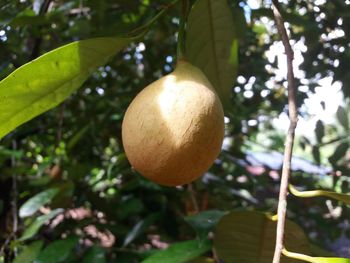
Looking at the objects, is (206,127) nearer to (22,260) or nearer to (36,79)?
(36,79)

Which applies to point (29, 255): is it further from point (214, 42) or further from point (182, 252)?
point (214, 42)

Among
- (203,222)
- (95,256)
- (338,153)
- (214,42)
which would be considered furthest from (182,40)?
(338,153)

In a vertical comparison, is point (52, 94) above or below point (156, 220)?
above

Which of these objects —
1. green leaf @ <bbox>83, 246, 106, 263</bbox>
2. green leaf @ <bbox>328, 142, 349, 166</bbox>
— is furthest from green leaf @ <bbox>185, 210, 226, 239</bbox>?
green leaf @ <bbox>328, 142, 349, 166</bbox>

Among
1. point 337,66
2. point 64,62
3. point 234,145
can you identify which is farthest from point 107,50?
point 234,145

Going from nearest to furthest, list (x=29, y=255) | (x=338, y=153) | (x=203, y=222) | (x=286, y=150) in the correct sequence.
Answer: (x=286, y=150) < (x=203, y=222) < (x=29, y=255) < (x=338, y=153)

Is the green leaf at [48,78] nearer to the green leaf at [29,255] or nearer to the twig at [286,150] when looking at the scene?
the twig at [286,150]

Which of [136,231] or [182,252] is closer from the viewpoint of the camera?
[182,252]

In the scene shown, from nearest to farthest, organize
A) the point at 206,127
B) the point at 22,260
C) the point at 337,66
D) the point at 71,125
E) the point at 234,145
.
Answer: the point at 206,127 < the point at 22,260 < the point at 337,66 < the point at 71,125 < the point at 234,145
